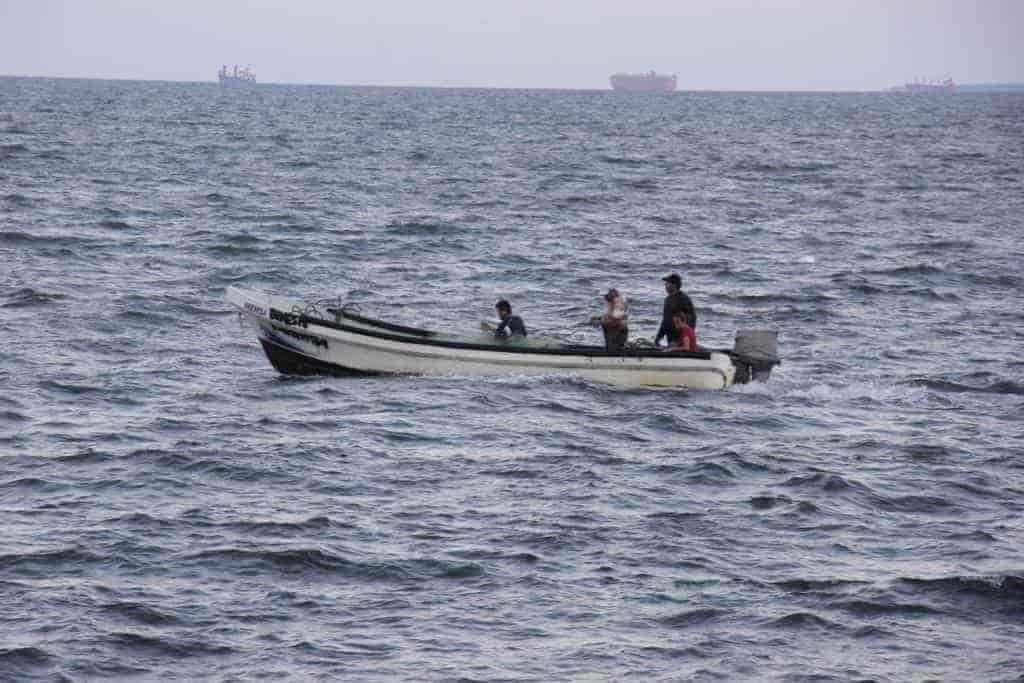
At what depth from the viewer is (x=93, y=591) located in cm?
1395

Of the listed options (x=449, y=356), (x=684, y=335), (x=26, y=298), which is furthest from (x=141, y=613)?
(x=26, y=298)

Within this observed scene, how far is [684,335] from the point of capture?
930 inches

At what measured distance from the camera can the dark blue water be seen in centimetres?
1316

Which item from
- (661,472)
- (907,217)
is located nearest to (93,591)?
(661,472)

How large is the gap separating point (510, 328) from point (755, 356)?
154 inches

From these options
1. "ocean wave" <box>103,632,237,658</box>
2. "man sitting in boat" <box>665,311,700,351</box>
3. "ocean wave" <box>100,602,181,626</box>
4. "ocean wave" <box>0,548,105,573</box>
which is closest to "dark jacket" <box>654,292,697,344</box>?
"man sitting in boat" <box>665,311,700,351</box>

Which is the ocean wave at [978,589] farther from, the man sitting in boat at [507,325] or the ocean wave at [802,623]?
the man sitting in boat at [507,325]

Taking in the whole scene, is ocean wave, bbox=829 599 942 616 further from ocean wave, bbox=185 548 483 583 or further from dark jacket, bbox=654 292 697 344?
dark jacket, bbox=654 292 697 344

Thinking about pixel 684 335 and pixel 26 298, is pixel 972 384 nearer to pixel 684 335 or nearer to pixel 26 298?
pixel 684 335

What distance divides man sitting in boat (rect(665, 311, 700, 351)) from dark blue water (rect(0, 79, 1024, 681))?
769 mm

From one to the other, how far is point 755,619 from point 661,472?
5.00 m

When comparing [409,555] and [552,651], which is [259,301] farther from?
[552,651]

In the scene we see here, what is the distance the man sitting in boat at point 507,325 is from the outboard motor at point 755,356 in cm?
343

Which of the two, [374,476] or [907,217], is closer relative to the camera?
[374,476]
